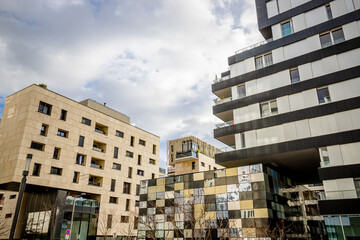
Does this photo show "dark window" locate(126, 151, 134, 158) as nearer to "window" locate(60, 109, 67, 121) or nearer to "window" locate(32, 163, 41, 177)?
"window" locate(60, 109, 67, 121)

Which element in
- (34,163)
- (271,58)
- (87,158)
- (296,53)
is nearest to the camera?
(296,53)

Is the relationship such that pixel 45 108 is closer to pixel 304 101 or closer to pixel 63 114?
pixel 63 114

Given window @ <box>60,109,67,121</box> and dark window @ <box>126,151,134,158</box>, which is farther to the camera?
dark window @ <box>126,151,134,158</box>

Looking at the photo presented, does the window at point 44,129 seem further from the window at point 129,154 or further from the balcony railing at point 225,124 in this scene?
the balcony railing at point 225,124

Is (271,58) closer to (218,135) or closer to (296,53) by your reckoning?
(296,53)

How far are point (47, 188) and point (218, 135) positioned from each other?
26092 millimetres

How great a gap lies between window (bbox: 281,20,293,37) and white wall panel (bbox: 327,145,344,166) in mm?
15785

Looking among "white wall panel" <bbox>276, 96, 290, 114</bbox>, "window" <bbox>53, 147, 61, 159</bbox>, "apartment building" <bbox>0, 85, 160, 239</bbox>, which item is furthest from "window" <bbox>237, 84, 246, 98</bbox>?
"window" <bbox>53, 147, 61, 159</bbox>

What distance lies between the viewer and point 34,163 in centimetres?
3800

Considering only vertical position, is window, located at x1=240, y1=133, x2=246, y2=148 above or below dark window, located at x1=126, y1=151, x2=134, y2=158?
below

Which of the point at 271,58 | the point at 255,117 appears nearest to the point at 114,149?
the point at 255,117

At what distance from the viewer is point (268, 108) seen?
3341 cm

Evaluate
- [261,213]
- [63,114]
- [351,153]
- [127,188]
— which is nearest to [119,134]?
[127,188]

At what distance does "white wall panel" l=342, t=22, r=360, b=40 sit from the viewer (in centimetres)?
2994
